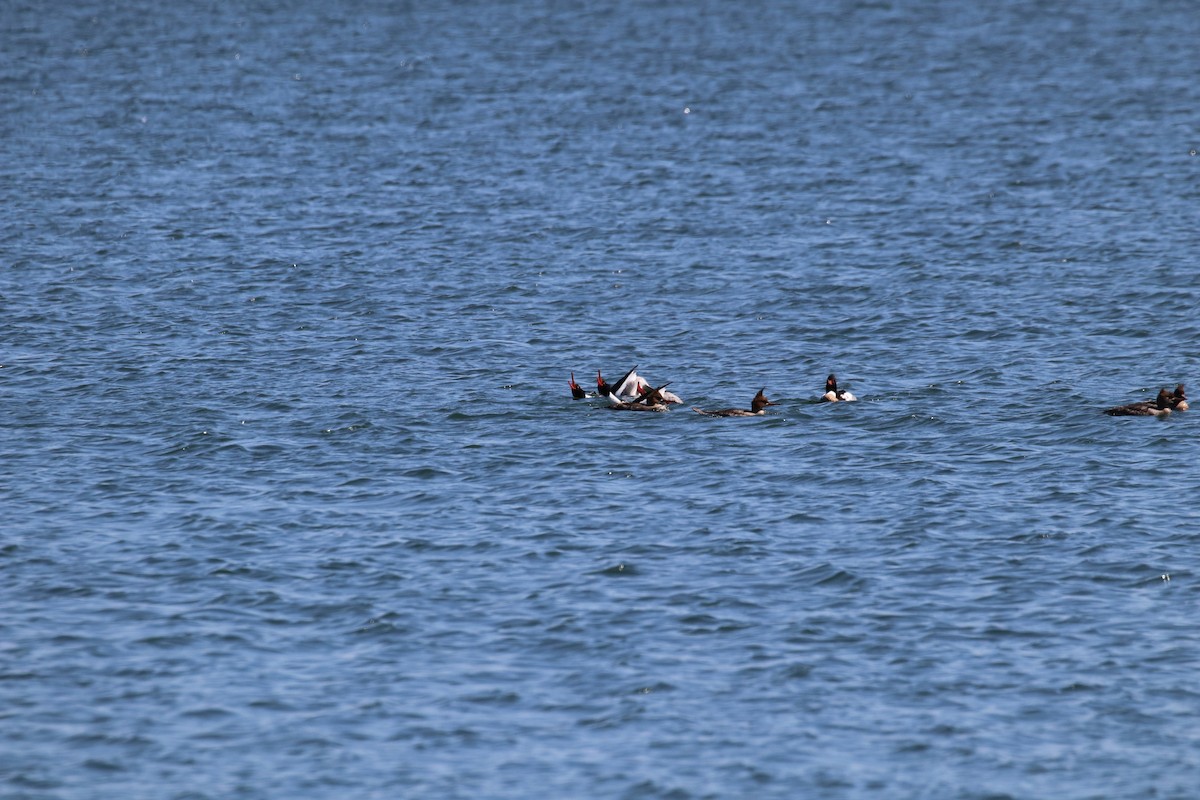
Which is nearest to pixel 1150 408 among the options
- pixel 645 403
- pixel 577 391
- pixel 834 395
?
pixel 834 395

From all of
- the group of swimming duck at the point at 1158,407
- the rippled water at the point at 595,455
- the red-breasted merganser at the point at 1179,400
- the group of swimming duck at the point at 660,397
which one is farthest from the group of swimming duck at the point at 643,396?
the red-breasted merganser at the point at 1179,400

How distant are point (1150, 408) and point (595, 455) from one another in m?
11.9

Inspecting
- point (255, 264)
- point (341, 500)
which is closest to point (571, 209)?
point (255, 264)

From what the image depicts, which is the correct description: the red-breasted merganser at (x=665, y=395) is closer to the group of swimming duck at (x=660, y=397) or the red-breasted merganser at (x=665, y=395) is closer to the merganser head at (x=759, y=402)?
the group of swimming duck at (x=660, y=397)

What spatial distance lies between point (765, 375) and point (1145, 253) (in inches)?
681

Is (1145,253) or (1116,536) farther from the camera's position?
(1145,253)

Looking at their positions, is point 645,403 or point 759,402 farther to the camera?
point 645,403

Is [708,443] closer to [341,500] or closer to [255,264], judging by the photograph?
[341,500]

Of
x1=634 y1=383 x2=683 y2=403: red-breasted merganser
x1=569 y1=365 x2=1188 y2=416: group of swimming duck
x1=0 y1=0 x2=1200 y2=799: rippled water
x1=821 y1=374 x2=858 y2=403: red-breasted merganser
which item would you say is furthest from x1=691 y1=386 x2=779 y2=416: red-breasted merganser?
x1=821 y1=374 x2=858 y2=403: red-breasted merganser

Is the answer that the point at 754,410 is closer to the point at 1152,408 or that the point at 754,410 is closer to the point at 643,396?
the point at 643,396

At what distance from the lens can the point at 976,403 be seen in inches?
1415

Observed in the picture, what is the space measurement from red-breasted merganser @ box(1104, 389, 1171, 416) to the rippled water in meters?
0.57

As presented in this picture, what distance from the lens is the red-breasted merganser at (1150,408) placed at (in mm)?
33938

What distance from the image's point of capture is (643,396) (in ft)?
119
